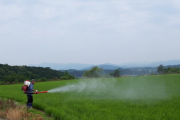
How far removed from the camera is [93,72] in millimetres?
78312

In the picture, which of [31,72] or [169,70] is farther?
[31,72]

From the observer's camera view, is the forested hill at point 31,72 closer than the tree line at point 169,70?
No

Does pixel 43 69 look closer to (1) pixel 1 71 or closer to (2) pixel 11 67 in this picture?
(2) pixel 11 67

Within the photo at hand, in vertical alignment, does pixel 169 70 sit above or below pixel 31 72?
below

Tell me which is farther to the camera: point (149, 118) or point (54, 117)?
point (54, 117)

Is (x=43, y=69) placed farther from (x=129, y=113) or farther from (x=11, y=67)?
(x=129, y=113)

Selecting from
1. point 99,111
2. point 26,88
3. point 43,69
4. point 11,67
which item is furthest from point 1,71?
point 99,111

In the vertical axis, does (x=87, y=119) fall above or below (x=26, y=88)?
below

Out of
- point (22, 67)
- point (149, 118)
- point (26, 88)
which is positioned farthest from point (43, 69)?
point (149, 118)

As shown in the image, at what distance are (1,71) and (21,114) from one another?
62599mm

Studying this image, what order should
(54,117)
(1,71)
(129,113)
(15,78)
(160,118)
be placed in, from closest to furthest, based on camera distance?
1. (160,118)
2. (129,113)
3. (54,117)
4. (15,78)
5. (1,71)

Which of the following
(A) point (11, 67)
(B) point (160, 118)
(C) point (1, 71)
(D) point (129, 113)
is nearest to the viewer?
(B) point (160, 118)

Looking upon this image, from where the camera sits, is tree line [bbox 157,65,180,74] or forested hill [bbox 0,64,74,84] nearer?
tree line [bbox 157,65,180,74]

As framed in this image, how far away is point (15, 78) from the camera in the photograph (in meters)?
53.4
